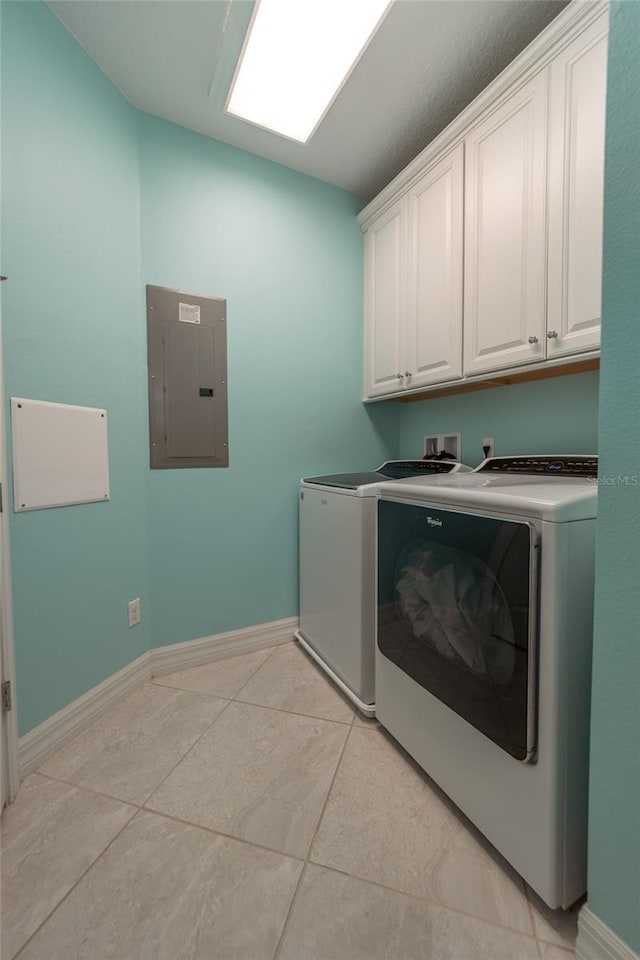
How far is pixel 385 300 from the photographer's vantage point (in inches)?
76.8

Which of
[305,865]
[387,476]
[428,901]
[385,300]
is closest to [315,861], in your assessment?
[305,865]

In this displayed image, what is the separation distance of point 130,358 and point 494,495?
152cm

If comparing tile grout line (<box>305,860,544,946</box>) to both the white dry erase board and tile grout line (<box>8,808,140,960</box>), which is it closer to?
tile grout line (<box>8,808,140,960</box>)

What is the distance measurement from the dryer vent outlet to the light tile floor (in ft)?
4.35

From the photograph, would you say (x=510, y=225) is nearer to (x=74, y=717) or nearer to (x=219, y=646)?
(x=219, y=646)

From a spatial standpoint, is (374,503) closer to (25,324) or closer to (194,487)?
(194,487)

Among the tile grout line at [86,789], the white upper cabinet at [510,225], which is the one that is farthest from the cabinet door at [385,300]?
the tile grout line at [86,789]

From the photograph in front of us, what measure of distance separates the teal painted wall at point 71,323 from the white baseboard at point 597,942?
1.53 m

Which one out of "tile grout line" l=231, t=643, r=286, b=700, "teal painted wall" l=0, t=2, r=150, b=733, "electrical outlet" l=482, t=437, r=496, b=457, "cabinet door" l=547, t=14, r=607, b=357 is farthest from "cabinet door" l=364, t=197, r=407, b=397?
"tile grout line" l=231, t=643, r=286, b=700

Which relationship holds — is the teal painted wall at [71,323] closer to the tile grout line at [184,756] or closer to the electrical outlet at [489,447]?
the tile grout line at [184,756]

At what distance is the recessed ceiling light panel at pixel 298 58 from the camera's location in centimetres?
114

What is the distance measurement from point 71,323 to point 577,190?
174 centimetres

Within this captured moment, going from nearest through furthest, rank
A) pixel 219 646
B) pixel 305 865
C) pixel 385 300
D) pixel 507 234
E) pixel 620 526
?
pixel 620 526 → pixel 305 865 → pixel 507 234 → pixel 219 646 → pixel 385 300

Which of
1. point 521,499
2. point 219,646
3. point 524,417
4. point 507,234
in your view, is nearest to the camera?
point 521,499
